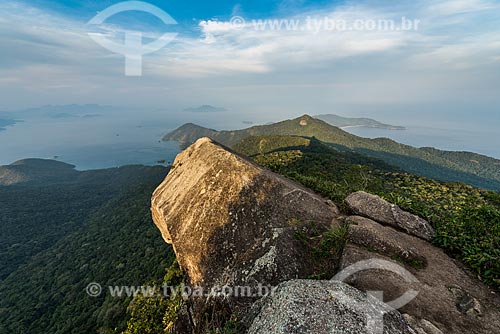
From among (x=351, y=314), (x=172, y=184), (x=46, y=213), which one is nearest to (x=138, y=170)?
(x=46, y=213)

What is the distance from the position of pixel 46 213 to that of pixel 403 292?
123m

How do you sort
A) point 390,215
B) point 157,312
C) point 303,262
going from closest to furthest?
1. point 303,262
2. point 390,215
3. point 157,312

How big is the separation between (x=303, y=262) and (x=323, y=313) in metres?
2.46

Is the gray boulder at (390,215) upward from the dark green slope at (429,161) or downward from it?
upward

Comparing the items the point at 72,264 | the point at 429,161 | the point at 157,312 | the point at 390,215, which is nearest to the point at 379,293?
the point at 390,215

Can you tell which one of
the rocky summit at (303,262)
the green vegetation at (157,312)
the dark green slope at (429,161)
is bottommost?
the dark green slope at (429,161)

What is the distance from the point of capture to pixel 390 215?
923 cm

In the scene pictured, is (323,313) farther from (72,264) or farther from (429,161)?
(429,161)

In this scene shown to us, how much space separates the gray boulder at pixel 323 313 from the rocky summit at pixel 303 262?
22mm

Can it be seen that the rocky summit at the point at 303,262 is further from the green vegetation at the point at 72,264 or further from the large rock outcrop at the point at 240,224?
the green vegetation at the point at 72,264

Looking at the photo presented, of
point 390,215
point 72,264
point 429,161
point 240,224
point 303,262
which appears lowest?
point 72,264

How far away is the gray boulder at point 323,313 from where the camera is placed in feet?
15.1

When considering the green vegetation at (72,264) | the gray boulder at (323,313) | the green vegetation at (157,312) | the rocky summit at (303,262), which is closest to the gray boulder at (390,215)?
the rocky summit at (303,262)

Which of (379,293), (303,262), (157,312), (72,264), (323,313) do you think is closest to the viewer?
(323,313)
